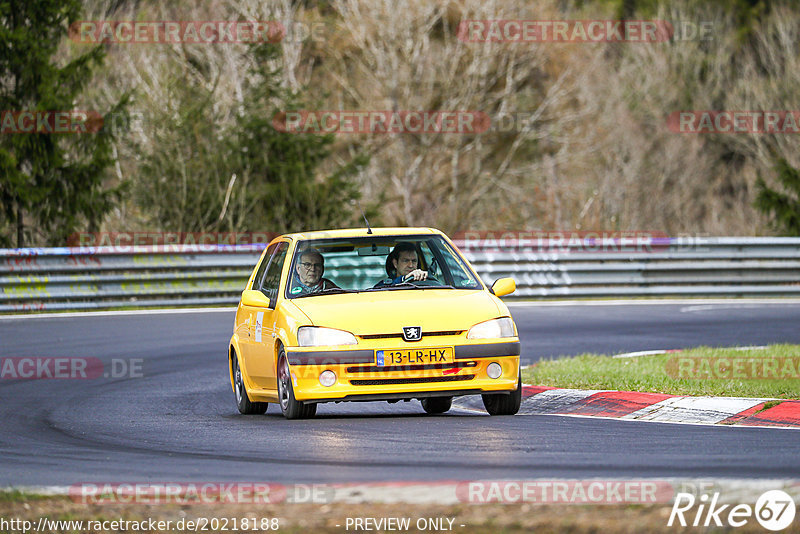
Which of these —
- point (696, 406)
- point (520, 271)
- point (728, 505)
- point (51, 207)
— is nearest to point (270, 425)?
point (696, 406)

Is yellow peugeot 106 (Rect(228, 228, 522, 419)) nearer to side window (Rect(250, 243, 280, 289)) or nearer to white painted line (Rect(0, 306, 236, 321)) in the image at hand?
side window (Rect(250, 243, 280, 289))

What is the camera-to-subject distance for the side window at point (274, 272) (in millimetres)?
11421

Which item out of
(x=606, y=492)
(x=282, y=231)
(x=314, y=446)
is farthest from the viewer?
(x=282, y=231)

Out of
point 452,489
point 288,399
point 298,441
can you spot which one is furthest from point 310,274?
point 452,489

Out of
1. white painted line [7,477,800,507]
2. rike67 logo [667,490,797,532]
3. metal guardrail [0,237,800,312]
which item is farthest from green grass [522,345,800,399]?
metal guardrail [0,237,800,312]

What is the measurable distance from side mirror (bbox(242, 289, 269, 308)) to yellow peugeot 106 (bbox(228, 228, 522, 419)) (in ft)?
0.04

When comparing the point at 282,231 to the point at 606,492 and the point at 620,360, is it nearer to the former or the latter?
the point at 620,360

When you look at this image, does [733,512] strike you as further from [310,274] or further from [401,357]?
[310,274]

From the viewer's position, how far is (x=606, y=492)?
6555 mm

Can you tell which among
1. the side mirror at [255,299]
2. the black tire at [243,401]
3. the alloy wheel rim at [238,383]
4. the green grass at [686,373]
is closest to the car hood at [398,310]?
the side mirror at [255,299]

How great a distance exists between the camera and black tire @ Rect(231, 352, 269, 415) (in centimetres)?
1149

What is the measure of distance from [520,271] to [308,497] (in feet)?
59.4

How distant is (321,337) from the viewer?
33.2 feet

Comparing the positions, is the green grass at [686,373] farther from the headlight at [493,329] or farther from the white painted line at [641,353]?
the headlight at [493,329]
